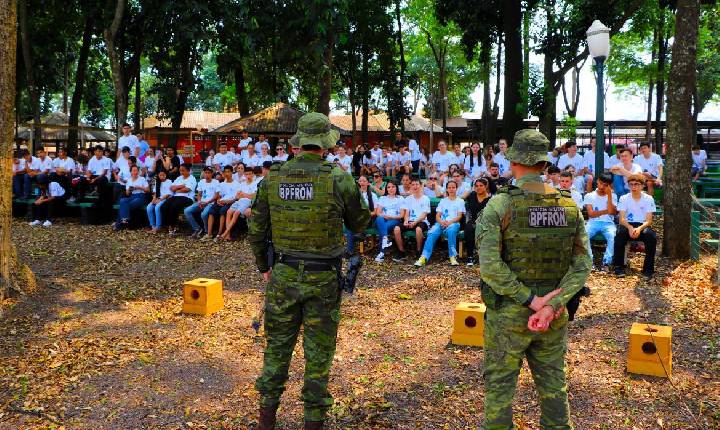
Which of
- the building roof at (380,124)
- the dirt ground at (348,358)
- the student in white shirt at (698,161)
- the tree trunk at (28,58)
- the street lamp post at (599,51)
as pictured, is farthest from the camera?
the building roof at (380,124)

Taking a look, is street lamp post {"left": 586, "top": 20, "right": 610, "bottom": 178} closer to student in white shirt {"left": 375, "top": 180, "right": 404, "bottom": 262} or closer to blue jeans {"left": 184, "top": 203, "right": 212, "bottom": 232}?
student in white shirt {"left": 375, "top": 180, "right": 404, "bottom": 262}

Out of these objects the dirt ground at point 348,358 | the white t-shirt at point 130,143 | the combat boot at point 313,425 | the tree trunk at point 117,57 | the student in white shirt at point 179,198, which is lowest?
the dirt ground at point 348,358

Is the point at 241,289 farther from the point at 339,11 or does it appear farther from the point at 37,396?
the point at 339,11

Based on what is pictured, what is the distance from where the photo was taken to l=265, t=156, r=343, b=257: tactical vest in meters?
3.98

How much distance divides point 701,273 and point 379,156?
34.2 ft

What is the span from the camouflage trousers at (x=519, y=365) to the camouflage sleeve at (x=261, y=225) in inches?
66.0

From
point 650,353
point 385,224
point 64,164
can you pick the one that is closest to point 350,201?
point 650,353

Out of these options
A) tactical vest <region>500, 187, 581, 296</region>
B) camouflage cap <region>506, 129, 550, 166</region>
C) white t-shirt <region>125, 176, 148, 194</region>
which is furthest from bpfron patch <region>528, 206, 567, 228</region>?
white t-shirt <region>125, 176, 148, 194</region>

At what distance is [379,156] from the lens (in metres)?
17.8

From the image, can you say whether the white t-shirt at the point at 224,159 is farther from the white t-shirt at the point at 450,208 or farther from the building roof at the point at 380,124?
the building roof at the point at 380,124

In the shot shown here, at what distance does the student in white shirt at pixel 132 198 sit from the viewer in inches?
535

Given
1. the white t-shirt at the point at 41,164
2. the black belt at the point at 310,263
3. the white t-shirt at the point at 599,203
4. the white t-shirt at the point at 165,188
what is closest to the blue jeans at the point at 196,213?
the white t-shirt at the point at 165,188

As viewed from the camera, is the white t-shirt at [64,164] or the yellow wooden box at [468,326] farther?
the white t-shirt at [64,164]

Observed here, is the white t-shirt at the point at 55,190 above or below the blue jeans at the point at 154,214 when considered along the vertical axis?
above
